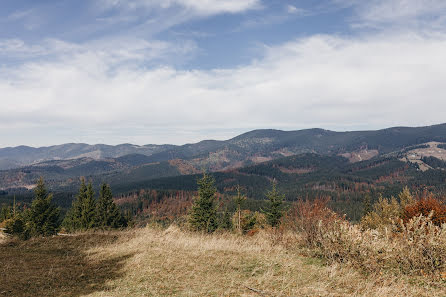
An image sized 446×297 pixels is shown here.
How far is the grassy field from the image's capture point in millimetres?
7879

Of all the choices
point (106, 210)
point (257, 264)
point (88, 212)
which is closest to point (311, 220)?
point (257, 264)

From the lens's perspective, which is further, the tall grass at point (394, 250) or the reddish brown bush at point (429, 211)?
the reddish brown bush at point (429, 211)

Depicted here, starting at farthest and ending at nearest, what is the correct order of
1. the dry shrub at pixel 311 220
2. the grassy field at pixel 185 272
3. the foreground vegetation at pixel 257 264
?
the dry shrub at pixel 311 220 < the foreground vegetation at pixel 257 264 < the grassy field at pixel 185 272

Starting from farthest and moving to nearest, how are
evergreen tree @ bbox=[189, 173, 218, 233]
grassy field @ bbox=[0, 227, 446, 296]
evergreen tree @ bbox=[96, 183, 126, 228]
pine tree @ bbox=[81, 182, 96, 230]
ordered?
evergreen tree @ bbox=[96, 183, 126, 228], pine tree @ bbox=[81, 182, 96, 230], evergreen tree @ bbox=[189, 173, 218, 233], grassy field @ bbox=[0, 227, 446, 296]

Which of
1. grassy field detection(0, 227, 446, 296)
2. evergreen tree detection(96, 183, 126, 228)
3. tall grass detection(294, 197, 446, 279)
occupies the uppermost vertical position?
tall grass detection(294, 197, 446, 279)

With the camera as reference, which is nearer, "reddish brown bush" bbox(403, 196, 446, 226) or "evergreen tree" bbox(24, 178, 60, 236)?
"reddish brown bush" bbox(403, 196, 446, 226)

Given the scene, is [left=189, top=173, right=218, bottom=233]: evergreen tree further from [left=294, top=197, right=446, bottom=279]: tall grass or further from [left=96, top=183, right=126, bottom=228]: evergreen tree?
[left=294, top=197, right=446, bottom=279]: tall grass

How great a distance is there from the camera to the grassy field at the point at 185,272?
25.8 feet

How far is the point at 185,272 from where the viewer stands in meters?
9.91

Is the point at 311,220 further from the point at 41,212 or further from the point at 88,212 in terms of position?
the point at 88,212

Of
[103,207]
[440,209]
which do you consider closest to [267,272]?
[440,209]

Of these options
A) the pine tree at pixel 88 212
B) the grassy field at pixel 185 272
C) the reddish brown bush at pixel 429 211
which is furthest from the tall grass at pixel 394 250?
the pine tree at pixel 88 212

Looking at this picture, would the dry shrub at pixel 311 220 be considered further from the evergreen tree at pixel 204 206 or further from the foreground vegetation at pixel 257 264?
the evergreen tree at pixel 204 206

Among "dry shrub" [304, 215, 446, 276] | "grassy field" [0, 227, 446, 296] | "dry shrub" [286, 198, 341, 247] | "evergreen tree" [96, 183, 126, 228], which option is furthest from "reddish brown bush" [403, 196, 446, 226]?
"evergreen tree" [96, 183, 126, 228]
